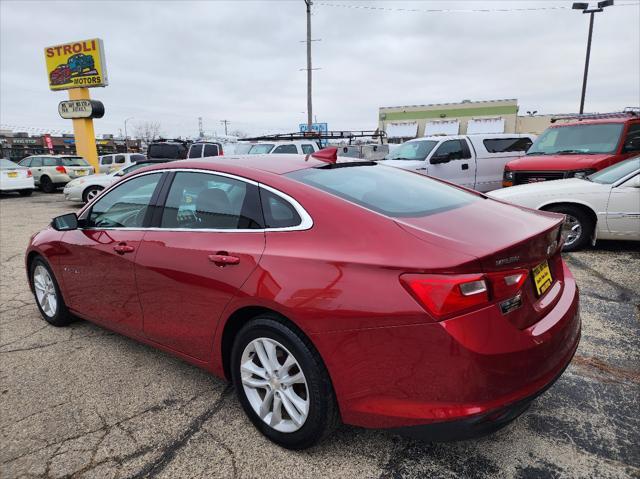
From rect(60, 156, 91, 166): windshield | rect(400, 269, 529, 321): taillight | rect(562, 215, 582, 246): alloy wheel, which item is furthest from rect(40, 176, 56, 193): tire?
rect(400, 269, 529, 321): taillight

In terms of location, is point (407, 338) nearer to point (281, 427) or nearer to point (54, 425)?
point (281, 427)

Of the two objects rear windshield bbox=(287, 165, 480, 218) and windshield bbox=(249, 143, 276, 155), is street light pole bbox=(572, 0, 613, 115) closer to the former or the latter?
windshield bbox=(249, 143, 276, 155)

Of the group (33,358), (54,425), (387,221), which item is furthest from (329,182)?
(33,358)

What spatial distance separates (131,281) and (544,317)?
254cm

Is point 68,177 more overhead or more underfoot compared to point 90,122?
more underfoot

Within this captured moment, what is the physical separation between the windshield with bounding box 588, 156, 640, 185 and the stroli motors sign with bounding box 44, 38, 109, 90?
19.5 meters

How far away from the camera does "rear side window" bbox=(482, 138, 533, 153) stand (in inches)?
443

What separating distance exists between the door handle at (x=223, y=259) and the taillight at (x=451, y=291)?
3.14 feet

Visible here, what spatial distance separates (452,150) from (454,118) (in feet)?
127

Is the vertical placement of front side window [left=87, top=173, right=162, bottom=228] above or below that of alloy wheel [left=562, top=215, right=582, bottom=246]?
above

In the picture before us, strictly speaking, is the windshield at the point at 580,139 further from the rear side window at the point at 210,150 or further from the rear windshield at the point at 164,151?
the rear windshield at the point at 164,151

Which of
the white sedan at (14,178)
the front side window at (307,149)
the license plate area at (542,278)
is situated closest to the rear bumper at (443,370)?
the license plate area at (542,278)

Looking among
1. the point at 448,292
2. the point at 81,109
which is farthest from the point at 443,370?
the point at 81,109

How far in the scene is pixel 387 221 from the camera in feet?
6.75
